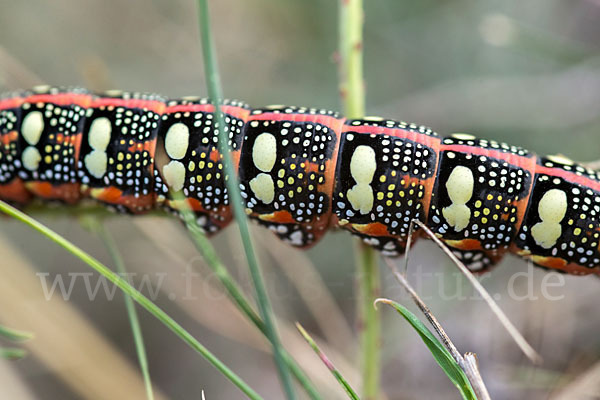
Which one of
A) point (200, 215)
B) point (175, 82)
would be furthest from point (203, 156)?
point (175, 82)

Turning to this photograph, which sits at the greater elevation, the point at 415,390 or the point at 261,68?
the point at 261,68

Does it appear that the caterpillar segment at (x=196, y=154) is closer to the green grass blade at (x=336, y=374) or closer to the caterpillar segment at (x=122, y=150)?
the caterpillar segment at (x=122, y=150)

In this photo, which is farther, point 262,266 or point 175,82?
point 175,82

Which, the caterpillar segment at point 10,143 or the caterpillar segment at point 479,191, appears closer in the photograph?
the caterpillar segment at point 479,191

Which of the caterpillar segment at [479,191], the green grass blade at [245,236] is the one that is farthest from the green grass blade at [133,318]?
the caterpillar segment at [479,191]

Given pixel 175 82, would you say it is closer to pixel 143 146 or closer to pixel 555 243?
pixel 143 146

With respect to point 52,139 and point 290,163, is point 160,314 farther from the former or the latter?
point 52,139

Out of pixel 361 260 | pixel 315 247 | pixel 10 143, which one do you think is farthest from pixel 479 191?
pixel 10 143

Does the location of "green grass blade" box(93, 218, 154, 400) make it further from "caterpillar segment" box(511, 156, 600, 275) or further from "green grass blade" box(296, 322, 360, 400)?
"caterpillar segment" box(511, 156, 600, 275)
